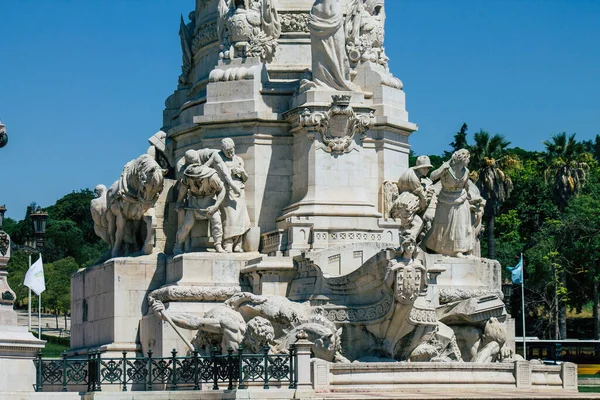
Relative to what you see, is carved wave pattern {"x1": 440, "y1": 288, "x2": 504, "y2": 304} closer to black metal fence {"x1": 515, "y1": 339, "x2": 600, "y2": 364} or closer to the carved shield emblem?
the carved shield emblem

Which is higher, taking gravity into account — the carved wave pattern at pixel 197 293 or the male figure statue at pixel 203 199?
the male figure statue at pixel 203 199

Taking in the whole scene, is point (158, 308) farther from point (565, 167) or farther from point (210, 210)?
point (565, 167)

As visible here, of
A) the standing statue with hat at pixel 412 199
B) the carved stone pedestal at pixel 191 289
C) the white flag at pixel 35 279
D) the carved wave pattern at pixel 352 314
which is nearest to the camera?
the carved wave pattern at pixel 352 314

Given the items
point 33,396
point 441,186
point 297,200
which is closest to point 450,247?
point 441,186

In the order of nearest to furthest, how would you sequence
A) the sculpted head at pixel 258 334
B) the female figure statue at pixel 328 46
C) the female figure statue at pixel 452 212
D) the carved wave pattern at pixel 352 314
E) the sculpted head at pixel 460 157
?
1. the sculpted head at pixel 258 334
2. the carved wave pattern at pixel 352 314
3. the female figure statue at pixel 328 46
4. the sculpted head at pixel 460 157
5. the female figure statue at pixel 452 212

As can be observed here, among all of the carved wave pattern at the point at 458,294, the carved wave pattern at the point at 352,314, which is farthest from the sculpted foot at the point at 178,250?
the carved wave pattern at the point at 458,294

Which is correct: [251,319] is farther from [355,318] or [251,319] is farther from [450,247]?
[450,247]

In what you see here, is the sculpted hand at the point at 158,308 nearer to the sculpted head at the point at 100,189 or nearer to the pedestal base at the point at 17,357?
the sculpted head at the point at 100,189

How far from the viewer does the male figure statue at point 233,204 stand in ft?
127

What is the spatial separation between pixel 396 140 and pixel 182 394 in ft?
41.5

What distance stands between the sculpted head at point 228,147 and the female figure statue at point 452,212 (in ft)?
17.4

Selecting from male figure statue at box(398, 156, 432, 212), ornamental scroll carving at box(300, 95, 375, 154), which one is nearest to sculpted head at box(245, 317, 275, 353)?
ornamental scroll carving at box(300, 95, 375, 154)

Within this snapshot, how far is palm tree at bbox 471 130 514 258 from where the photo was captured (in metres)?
70.7

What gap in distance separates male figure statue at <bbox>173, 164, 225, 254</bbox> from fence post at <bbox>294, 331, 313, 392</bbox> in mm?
7727
